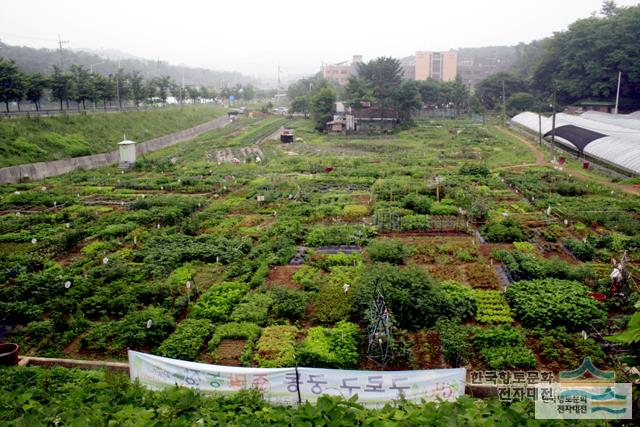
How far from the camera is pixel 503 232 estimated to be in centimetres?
1714

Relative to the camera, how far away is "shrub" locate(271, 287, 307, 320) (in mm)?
11875

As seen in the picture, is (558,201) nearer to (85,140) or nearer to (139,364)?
(139,364)

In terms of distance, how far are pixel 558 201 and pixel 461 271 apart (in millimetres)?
10121

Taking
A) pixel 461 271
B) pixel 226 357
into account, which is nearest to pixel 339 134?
pixel 461 271

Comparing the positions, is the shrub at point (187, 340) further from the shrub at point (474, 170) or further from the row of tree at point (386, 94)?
the row of tree at point (386, 94)

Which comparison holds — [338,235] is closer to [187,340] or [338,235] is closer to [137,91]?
[187,340]

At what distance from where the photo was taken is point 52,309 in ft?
40.7

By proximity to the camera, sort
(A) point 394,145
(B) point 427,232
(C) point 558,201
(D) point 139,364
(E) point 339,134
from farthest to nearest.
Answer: (E) point 339,134 < (A) point 394,145 < (C) point 558,201 < (B) point 427,232 < (D) point 139,364

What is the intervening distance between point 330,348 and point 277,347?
3.82ft

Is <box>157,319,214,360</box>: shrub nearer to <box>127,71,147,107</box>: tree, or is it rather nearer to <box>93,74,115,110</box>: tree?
<box>93,74,115,110</box>: tree

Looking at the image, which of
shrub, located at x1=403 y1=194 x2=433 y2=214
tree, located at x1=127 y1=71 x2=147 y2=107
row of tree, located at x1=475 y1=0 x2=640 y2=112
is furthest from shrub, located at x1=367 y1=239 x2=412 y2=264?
tree, located at x1=127 y1=71 x2=147 y2=107

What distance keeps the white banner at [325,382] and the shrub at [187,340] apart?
2007mm

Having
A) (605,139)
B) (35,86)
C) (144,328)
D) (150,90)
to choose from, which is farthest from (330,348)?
(150,90)
